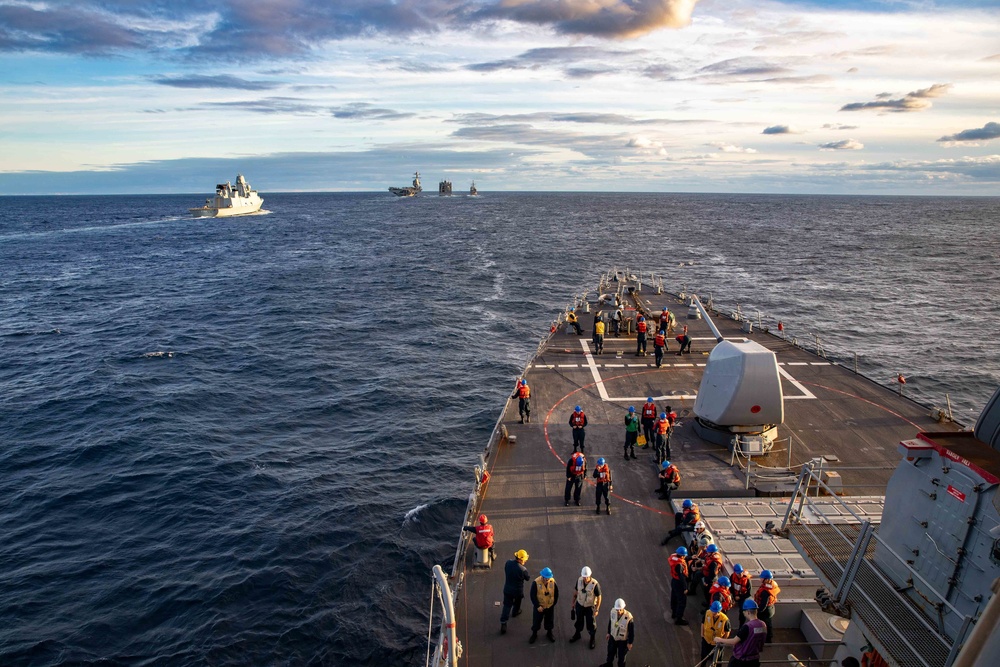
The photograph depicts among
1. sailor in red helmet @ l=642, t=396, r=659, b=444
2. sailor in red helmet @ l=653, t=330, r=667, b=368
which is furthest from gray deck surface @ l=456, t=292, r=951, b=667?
sailor in red helmet @ l=642, t=396, r=659, b=444

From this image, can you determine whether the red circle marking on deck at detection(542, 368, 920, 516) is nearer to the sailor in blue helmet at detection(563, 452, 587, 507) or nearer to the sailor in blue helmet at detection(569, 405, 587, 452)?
the sailor in blue helmet at detection(569, 405, 587, 452)


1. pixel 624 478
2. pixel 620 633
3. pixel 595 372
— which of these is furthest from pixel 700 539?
pixel 595 372

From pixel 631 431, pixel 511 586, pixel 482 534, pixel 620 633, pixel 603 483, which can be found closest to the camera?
pixel 620 633

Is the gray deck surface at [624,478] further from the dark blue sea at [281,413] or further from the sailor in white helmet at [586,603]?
the dark blue sea at [281,413]

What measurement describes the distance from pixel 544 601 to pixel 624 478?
7.08 meters

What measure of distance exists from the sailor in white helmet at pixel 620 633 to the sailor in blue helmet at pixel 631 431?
8.38 meters

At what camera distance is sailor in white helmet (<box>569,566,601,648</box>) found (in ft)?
37.1

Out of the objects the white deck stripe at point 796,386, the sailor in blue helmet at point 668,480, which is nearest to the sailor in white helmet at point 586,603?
the sailor in blue helmet at point 668,480

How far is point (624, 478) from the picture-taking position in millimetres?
18047

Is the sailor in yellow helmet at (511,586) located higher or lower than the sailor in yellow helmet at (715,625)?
lower

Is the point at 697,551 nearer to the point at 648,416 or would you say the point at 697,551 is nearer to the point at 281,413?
the point at 648,416

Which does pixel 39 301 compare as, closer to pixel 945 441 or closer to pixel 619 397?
pixel 619 397

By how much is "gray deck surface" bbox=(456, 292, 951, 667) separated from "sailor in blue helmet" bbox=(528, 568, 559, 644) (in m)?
0.32

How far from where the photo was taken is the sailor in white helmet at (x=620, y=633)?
10570 millimetres
